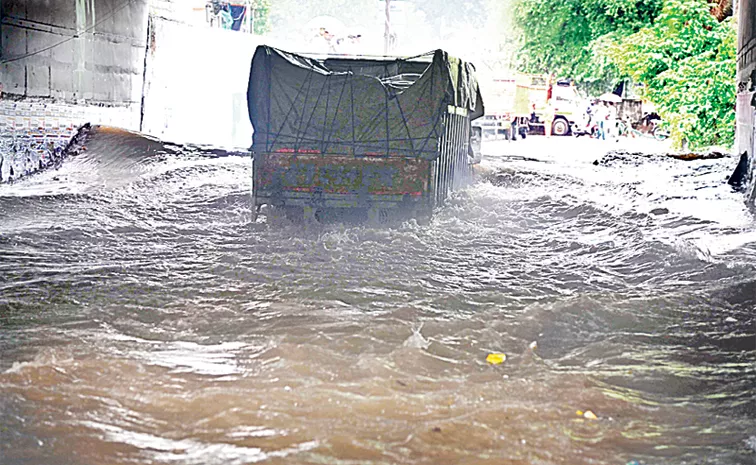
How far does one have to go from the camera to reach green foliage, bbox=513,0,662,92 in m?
22.9

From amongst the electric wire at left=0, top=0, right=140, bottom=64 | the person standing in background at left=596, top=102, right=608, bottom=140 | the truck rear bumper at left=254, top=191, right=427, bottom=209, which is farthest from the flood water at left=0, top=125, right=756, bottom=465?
the person standing in background at left=596, top=102, right=608, bottom=140

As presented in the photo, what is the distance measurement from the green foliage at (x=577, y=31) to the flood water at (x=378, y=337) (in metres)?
12.3

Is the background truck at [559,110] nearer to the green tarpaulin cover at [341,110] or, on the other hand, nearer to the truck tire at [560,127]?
the truck tire at [560,127]

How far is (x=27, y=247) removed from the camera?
30.4 feet

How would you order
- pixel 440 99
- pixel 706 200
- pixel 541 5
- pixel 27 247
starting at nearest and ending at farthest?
pixel 27 247 → pixel 440 99 → pixel 706 200 → pixel 541 5

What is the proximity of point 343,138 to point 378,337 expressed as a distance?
519 cm

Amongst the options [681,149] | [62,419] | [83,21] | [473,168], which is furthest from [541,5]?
[62,419]

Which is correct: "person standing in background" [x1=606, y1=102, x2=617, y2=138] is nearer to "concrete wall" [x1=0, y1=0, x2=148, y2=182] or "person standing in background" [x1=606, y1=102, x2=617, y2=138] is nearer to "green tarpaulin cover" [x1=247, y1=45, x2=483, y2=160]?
"concrete wall" [x1=0, y1=0, x2=148, y2=182]

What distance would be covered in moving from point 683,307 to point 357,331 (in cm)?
294

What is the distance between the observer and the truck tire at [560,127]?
3812 centimetres

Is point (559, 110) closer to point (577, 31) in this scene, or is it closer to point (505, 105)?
point (505, 105)

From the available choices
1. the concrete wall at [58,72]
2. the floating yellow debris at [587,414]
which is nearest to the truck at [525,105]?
the concrete wall at [58,72]

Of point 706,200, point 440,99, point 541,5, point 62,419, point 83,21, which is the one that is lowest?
point 62,419

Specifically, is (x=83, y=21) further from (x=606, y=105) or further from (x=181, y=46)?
(x=606, y=105)
